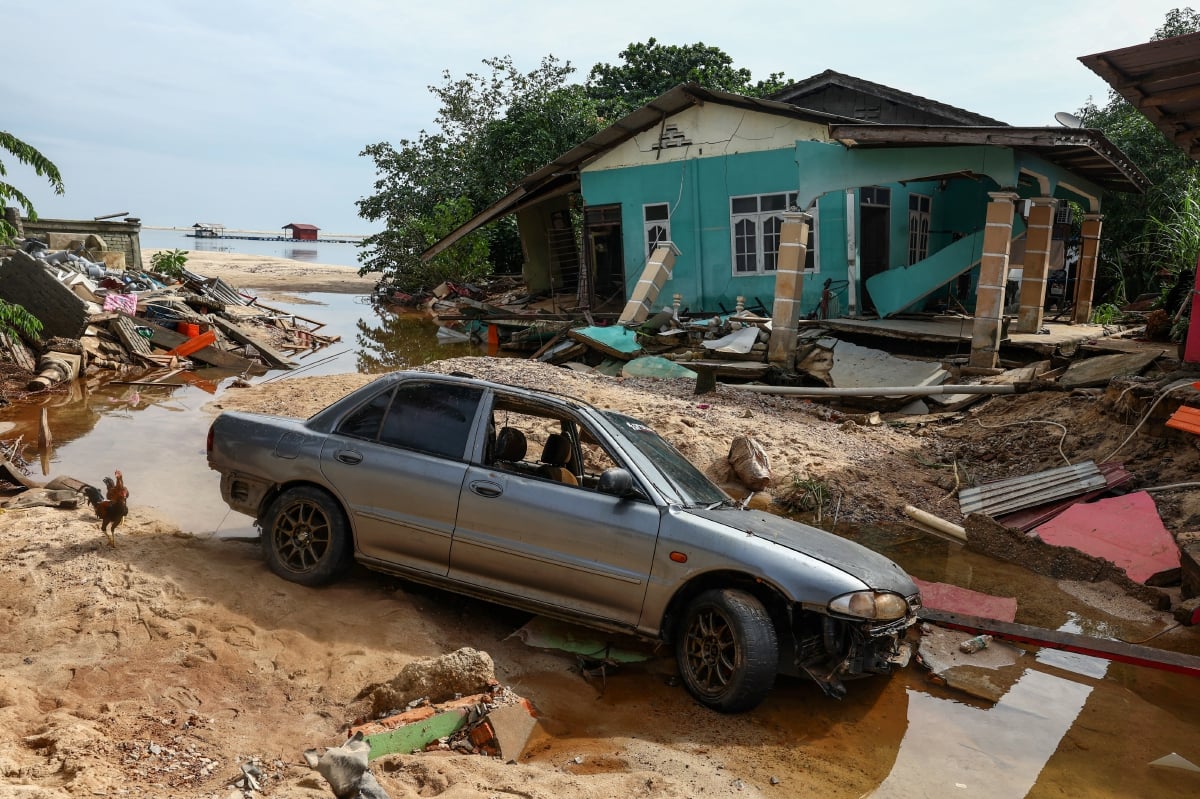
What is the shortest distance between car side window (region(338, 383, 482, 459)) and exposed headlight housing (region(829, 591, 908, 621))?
247cm

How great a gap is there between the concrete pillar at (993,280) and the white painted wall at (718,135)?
5210 millimetres

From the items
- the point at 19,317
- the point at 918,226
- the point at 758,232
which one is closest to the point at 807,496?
the point at 19,317

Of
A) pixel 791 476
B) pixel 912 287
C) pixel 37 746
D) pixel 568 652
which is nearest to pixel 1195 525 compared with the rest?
pixel 791 476

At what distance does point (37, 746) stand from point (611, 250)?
21188mm

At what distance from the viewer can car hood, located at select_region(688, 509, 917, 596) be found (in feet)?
16.0

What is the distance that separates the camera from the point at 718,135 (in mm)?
20234

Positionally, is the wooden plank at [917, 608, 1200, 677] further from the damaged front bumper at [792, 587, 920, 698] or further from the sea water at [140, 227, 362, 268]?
the sea water at [140, 227, 362, 268]

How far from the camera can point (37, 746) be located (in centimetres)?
362

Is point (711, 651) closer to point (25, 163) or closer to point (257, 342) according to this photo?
point (25, 163)

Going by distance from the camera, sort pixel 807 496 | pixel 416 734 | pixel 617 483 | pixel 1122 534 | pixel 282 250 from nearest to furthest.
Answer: pixel 416 734, pixel 617 483, pixel 1122 534, pixel 807 496, pixel 282 250

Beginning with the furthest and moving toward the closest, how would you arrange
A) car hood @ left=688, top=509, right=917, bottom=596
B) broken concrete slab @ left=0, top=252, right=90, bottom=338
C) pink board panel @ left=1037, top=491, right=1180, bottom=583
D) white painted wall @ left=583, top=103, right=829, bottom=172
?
white painted wall @ left=583, top=103, right=829, bottom=172 < broken concrete slab @ left=0, top=252, right=90, bottom=338 < pink board panel @ left=1037, top=491, right=1180, bottom=583 < car hood @ left=688, top=509, right=917, bottom=596

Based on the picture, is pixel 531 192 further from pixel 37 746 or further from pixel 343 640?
pixel 37 746

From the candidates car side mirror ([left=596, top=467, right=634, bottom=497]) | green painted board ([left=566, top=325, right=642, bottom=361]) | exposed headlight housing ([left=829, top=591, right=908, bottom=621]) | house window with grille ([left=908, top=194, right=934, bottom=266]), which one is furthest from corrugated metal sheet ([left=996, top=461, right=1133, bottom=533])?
house window with grille ([left=908, top=194, right=934, bottom=266])

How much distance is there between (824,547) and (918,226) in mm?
17793
